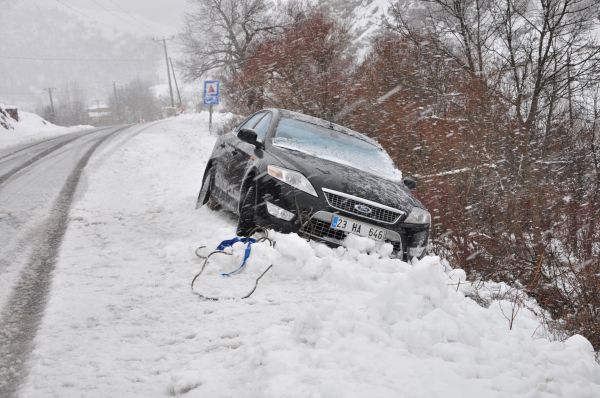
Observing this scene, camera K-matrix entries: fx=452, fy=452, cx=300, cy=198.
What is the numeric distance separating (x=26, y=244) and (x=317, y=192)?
9.56ft

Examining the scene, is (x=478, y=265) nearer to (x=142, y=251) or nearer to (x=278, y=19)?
(x=142, y=251)

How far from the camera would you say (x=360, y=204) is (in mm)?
4547

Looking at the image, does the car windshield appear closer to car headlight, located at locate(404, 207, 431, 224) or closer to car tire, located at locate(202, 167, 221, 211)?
car headlight, located at locate(404, 207, 431, 224)

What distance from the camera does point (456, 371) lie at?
238cm

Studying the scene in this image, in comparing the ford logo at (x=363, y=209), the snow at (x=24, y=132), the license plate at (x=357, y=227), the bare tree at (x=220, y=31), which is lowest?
the snow at (x=24, y=132)

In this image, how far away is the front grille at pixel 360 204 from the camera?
4492 millimetres

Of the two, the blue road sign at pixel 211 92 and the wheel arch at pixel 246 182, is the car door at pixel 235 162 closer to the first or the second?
the wheel arch at pixel 246 182

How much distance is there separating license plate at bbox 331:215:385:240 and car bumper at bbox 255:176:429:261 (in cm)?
3

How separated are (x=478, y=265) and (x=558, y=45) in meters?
6.72


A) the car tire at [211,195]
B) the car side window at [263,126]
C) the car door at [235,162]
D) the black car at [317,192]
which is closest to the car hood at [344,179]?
the black car at [317,192]

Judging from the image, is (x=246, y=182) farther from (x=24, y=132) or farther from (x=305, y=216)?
(x=24, y=132)

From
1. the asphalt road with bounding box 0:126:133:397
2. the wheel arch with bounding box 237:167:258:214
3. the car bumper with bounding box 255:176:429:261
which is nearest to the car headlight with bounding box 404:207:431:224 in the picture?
the car bumper with bounding box 255:176:429:261

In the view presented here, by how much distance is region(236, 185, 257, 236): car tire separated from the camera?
4.64 meters

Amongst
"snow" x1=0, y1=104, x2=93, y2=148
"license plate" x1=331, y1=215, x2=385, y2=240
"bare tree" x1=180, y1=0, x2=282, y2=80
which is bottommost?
"snow" x1=0, y1=104, x2=93, y2=148
